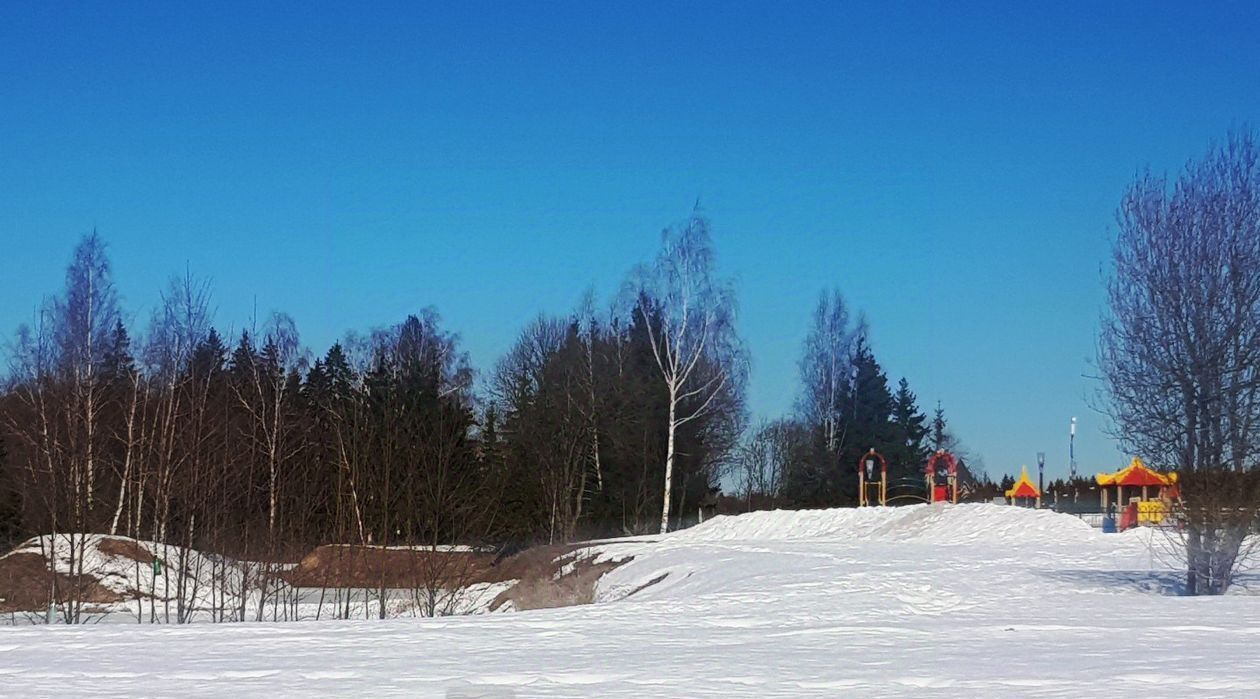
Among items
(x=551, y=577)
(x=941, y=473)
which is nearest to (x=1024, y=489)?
(x=941, y=473)

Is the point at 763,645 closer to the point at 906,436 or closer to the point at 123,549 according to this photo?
the point at 123,549

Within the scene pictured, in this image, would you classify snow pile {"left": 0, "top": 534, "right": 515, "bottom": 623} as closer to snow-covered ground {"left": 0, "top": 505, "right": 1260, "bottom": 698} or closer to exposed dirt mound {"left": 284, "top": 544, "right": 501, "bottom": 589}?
exposed dirt mound {"left": 284, "top": 544, "right": 501, "bottom": 589}

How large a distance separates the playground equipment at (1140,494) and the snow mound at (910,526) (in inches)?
93.6

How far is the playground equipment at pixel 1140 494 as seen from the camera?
2098 centimetres

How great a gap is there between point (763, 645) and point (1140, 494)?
1703 inches

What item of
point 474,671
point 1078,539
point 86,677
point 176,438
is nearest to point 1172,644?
point 474,671

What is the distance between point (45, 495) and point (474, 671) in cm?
1518

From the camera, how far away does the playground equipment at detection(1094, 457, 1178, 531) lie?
68.8ft

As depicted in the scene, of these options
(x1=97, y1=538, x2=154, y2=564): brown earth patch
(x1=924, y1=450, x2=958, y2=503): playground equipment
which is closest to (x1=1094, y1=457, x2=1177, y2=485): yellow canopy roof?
(x1=924, y1=450, x2=958, y2=503): playground equipment

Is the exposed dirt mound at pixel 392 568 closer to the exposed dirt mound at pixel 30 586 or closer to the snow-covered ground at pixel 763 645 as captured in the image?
the snow-covered ground at pixel 763 645

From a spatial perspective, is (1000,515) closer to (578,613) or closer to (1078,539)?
(1078,539)

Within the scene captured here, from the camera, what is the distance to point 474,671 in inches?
496

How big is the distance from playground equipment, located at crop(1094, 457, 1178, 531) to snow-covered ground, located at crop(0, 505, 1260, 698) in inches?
66.6

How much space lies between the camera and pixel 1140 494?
53.3 m
